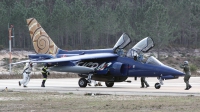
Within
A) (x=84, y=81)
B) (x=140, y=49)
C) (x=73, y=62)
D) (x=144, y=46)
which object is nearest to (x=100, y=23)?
(x=73, y=62)

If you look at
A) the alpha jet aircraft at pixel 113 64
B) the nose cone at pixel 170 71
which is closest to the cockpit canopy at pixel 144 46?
the alpha jet aircraft at pixel 113 64

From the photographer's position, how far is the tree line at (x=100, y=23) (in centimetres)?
8606

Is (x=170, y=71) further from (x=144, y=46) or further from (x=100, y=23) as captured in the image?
(x=100, y=23)

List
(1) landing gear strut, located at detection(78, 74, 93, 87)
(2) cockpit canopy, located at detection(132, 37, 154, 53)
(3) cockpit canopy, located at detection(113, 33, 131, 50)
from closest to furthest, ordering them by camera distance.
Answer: (2) cockpit canopy, located at detection(132, 37, 154, 53), (1) landing gear strut, located at detection(78, 74, 93, 87), (3) cockpit canopy, located at detection(113, 33, 131, 50)

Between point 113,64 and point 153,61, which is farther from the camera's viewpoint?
point 113,64

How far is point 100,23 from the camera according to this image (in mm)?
93688

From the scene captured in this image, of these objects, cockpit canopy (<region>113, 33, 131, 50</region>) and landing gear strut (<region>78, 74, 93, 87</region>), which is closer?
landing gear strut (<region>78, 74, 93, 87</region>)

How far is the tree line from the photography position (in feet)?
282

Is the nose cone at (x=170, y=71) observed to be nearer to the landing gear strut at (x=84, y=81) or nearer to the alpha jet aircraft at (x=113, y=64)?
the alpha jet aircraft at (x=113, y=64)

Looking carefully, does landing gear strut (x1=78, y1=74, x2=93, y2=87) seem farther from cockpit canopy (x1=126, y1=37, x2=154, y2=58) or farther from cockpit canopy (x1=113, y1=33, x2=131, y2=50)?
cockpit canopy (x1=126, y1=37, x2=154, y2=58)

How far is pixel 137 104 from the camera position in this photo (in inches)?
722

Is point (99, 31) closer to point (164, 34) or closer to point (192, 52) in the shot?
point (164, 34)

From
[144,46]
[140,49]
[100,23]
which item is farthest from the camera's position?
[100,23]

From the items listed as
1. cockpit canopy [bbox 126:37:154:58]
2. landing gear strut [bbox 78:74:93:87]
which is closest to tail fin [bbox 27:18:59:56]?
landing gear strut [bbox 78:74:93:87]
